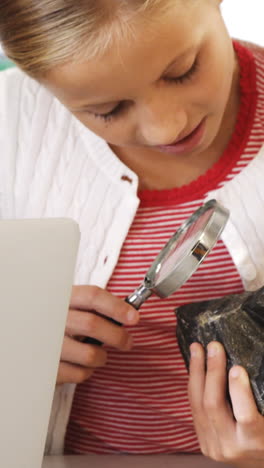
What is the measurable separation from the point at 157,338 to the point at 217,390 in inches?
11.7

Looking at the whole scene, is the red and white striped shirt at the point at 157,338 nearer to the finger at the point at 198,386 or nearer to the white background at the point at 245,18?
the finger at the point at 198,386

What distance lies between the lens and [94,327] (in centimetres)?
97

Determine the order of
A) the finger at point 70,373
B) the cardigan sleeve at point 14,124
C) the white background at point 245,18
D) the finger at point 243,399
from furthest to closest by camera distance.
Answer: the white background at point 245,18
the cardigan sleeve at point 14,124
the finger at point 70,373
the finger at point 243,399

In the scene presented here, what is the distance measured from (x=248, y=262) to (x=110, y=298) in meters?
0.20

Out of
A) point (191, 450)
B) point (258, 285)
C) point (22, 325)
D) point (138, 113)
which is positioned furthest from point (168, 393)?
point (22, 325)

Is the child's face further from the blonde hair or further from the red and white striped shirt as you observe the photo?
the red and white striped shirt

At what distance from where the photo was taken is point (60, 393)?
113 centimetres

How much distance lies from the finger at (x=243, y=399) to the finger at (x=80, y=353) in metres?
0.25

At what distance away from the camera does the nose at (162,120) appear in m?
0.86

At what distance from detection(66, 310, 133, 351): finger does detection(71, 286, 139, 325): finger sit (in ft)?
0.04

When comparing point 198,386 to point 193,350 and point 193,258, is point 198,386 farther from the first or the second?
point 193,258

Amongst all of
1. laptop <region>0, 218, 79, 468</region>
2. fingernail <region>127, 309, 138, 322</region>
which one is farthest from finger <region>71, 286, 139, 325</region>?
laptop <region>0, 218, 79, 468</region>

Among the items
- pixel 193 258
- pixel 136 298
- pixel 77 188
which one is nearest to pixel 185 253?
pixel 193 258

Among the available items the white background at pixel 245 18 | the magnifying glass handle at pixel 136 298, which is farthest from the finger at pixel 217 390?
the white background at pixel 245 18
